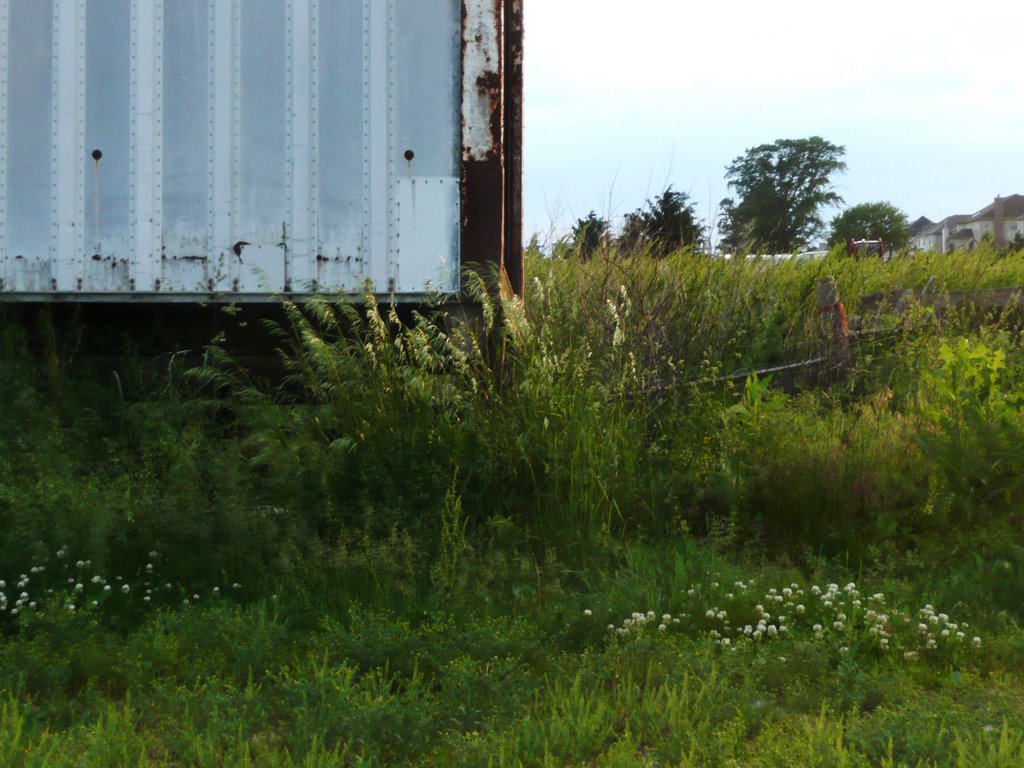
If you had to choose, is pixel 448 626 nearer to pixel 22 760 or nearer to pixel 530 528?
pixel 530 528

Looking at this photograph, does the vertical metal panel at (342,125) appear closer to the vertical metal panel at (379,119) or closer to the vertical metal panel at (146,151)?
the vertical metal panel at (379,119)

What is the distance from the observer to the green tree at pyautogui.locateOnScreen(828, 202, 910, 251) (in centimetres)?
5584

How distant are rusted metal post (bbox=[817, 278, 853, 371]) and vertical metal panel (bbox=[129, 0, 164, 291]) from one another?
15.2ft

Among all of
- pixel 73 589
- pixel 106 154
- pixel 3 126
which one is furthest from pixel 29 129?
pixel 73 589

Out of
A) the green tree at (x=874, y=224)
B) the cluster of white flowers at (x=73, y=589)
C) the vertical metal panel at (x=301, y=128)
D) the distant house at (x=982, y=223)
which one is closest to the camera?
the cluster of white flowers at (x=73, y=589)

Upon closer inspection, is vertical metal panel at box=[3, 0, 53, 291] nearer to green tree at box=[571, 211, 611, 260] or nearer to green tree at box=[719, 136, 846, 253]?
green tree at box=[571, 211, 611, 260]

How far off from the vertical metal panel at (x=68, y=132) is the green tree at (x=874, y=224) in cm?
5123

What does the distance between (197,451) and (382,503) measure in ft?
4.06

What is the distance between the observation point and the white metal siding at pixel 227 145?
6.05m

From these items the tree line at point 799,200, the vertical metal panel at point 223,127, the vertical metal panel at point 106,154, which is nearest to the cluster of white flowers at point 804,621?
the vertical metal panel at point 223,127

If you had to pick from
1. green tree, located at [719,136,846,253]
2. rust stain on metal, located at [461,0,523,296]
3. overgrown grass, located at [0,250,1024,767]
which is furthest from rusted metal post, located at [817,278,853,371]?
green tree, located at [719,136,846,253]

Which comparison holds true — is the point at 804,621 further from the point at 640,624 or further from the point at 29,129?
the point at 29,129

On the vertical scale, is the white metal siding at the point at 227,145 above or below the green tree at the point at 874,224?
below

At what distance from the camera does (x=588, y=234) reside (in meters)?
9.49
